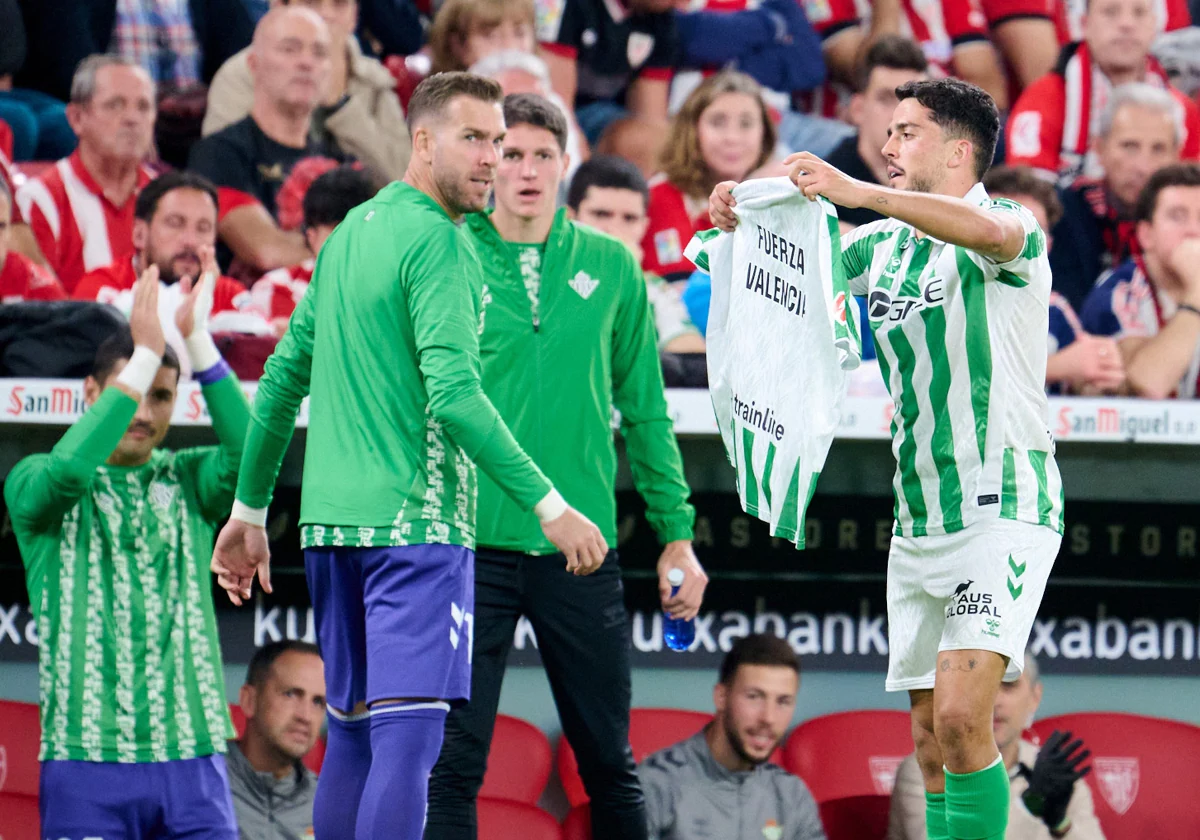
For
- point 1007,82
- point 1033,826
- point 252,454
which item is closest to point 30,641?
point 252,454

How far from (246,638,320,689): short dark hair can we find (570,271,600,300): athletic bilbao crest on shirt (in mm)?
1748

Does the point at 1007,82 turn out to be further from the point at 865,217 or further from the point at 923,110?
the point at 923,110

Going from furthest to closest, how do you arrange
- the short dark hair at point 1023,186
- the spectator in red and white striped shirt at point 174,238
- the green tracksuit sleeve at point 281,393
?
the short dark hair at point 1023,186 < the spectator in red and white striped shirt at point 174,238 < the green tracksuit sleeve at point 281,393

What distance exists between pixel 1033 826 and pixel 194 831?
9.01ft

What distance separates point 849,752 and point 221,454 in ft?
8.56

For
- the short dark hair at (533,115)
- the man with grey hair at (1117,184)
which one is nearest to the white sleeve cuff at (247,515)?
the short dark hair at (533,115)

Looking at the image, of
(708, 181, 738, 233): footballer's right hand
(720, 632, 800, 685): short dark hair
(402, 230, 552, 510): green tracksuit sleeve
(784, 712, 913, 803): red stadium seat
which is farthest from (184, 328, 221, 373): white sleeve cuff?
(784, 712, 913, 803): red stadium seat

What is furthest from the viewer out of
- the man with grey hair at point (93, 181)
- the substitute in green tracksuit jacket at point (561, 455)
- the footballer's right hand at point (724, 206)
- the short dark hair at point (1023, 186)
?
the short dark hair at point (1023, 186)

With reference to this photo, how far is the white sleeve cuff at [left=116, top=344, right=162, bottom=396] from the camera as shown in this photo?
4539mm

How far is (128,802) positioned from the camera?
451cm

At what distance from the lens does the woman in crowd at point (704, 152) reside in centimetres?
662

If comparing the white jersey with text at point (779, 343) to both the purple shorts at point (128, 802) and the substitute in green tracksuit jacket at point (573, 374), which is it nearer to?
the substitute in green tracksuit jacket at point (573, 374)

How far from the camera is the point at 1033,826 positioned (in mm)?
5543

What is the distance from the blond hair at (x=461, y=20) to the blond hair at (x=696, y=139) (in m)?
0.84
